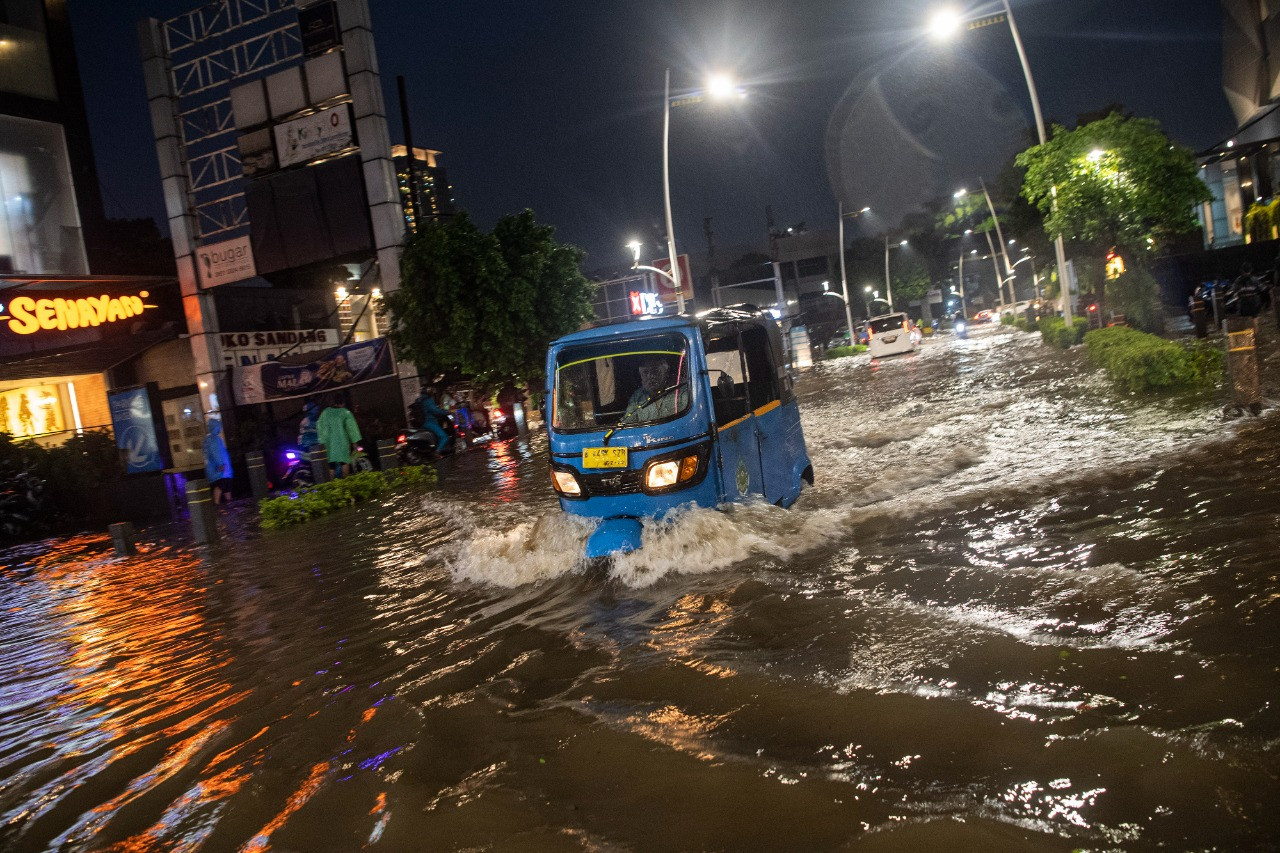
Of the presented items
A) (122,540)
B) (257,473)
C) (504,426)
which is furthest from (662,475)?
(504,426)

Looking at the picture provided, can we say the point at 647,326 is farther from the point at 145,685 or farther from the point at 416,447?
the point at 416,447

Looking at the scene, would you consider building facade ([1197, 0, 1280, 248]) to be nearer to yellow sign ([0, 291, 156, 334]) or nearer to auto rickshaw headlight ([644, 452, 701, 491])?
auto rickshaw headlight ([644, 452, 701, 491])

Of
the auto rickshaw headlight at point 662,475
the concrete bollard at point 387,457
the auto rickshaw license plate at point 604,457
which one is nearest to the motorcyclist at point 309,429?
the concrete bollard at point 387,457

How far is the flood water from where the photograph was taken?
314 cm

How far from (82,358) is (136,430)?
22.4 feet

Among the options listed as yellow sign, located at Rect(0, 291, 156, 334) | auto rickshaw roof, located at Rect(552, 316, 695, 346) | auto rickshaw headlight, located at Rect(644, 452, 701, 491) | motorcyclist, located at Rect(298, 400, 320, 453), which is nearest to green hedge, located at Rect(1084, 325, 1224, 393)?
auto rickshaw roof, located at Rect(552, 316, 695, 346)

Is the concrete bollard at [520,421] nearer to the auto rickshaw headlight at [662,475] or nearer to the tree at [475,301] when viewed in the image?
the tree at [475,301]

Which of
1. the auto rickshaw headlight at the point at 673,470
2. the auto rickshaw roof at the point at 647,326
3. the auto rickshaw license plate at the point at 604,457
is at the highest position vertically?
the auto rickshaw roof at the point at 647,326

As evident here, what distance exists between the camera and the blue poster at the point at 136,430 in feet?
66.6

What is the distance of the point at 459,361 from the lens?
23828 mm

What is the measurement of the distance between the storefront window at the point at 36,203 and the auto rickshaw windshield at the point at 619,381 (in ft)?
70.3

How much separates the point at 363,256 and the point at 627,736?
83.6 ft

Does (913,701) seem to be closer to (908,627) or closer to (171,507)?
(908,627)

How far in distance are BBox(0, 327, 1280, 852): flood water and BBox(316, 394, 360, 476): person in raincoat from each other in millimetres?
7568
